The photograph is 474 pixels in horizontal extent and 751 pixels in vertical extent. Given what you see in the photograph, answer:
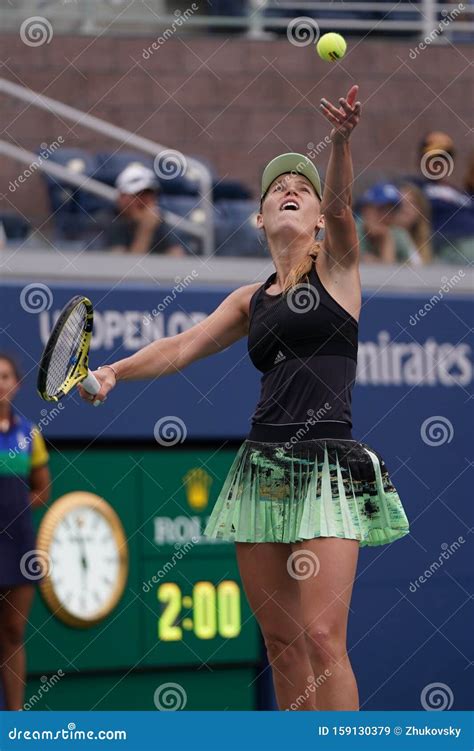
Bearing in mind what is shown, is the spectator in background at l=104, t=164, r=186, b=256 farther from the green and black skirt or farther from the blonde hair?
the green and black skirt

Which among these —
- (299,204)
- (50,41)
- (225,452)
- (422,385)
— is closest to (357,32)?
(50,41)

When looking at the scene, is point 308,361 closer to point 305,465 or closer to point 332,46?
point 305,465

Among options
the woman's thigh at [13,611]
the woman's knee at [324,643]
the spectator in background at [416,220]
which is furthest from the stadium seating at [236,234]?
the woman's knee at [324,643]

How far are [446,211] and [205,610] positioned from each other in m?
2.67

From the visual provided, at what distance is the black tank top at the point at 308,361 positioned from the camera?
162 inches

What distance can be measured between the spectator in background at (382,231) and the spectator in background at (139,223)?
1079 mm

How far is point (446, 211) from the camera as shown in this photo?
8172 millimetres

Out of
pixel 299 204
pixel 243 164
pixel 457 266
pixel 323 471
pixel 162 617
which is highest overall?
pixel 243 164

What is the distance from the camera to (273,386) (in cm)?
420

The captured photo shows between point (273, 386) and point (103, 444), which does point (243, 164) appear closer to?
point (103, 444)

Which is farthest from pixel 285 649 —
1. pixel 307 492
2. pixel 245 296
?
pixel 245 296

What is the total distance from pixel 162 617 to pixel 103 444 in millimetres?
855

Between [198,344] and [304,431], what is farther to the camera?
[198,344]
